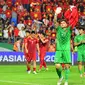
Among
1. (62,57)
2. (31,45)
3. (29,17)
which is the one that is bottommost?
(29,17)

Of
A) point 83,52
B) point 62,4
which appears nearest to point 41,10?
point 62,4

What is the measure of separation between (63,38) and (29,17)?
63.7ft

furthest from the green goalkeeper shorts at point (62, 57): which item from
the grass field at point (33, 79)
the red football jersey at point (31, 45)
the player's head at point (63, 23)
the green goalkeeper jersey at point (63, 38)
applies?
the red football jersey at point (31, 45)

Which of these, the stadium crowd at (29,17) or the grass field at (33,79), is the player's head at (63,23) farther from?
the stadium crowd at (29,17)

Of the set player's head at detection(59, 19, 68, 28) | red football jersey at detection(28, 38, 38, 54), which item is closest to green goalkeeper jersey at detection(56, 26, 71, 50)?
player's head at detection(59, 19, 68, 28)

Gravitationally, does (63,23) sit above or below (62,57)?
above

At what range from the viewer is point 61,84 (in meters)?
17.1

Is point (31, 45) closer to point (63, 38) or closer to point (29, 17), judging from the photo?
point (63, 38)

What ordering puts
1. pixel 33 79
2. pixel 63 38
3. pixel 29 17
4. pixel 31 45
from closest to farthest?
pixel 63 38, pixel 33 79, pixel 31 45, pixel 29 17

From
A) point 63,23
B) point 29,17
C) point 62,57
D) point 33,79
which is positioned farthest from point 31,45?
point 29,17

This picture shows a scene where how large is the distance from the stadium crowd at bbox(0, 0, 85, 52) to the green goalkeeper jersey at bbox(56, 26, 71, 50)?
15729 mm

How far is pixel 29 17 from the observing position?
118 feet

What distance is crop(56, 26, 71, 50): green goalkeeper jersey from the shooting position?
16.7 metres

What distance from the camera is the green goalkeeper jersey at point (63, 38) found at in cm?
1669
